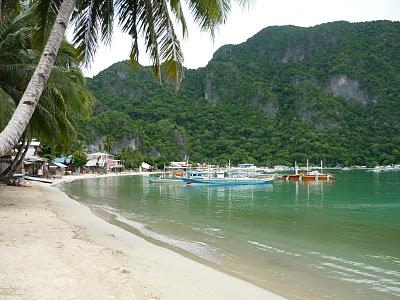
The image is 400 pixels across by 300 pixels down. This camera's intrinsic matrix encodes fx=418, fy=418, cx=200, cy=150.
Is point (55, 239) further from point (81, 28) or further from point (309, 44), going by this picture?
point (309, 44)

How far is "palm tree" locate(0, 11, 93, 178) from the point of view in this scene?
1261 centimetres

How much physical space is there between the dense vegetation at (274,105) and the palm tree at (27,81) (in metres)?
98.8

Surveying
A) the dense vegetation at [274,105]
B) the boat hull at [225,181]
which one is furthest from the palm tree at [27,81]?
the dense vegetation at [274,105]

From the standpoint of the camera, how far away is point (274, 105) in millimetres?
145875

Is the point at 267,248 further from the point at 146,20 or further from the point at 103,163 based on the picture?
the point at 103,163

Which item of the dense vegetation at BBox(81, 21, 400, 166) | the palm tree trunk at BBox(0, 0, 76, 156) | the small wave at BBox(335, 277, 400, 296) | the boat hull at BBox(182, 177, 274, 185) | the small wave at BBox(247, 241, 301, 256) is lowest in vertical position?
the small wave at BBox(335, 277, 400, 296)

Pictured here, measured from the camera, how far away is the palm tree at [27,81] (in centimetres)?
1261

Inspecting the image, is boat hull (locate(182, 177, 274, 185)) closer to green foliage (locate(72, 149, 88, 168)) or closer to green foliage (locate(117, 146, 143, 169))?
green foliage (locate(72, 149, 88, 168))

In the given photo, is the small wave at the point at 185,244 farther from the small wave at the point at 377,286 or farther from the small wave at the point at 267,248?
the small wave at the point at 377,286

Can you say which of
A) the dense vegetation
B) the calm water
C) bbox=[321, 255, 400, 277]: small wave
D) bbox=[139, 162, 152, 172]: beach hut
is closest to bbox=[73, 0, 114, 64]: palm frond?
the calm water

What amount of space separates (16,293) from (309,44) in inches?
7165

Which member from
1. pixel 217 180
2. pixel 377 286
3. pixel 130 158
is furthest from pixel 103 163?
pixel 377 286

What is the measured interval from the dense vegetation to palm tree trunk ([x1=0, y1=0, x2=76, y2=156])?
359ft

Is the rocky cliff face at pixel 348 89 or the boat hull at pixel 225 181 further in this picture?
the rocky cliff face at pixel 348 89
